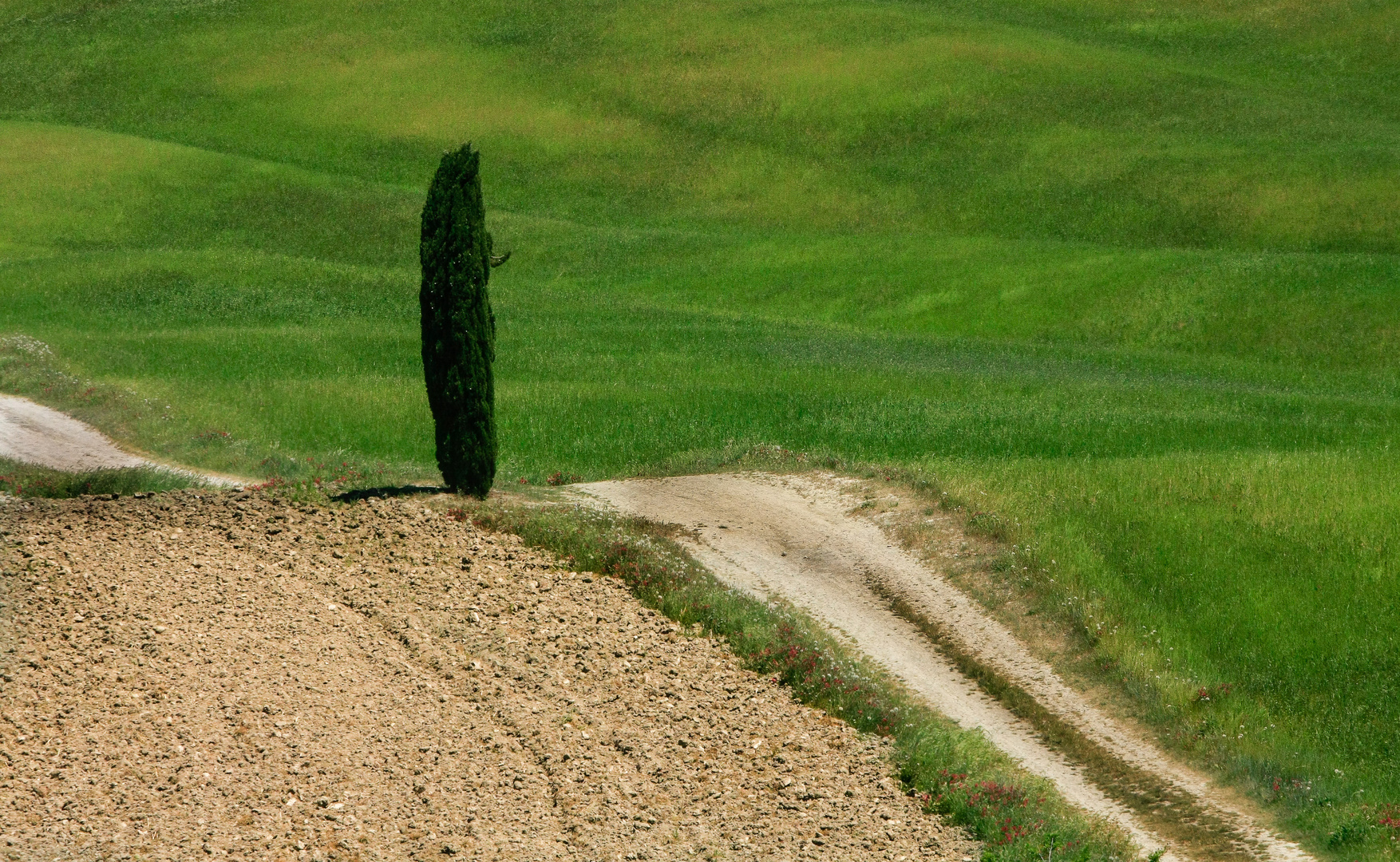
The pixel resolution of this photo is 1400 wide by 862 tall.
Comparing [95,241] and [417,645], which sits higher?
[95,241]

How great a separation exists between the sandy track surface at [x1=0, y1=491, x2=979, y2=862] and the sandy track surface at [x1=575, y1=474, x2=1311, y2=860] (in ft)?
6.63

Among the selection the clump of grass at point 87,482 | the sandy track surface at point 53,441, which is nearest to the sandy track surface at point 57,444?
the sandy track surface at point 53,441

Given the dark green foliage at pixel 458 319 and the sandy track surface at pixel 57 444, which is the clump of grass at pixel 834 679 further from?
the sandy track surface at pixel 57 444

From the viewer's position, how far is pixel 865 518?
21.2m

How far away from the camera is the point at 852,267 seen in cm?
4994

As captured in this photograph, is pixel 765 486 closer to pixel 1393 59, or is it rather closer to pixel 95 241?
pixel 95 241

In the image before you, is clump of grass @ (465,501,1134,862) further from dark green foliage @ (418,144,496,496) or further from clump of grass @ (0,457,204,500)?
clump of grass @ (0,457,204,500)

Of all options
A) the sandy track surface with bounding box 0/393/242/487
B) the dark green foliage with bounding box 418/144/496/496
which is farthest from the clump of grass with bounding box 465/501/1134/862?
the sandy track surface with bounding box 0/393/242/487

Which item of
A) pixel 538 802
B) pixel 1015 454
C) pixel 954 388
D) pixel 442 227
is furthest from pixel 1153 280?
pixel 538 802

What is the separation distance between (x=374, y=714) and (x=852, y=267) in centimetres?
3747

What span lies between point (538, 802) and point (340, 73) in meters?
64.7

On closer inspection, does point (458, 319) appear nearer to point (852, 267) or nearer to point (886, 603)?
point (886, 603)

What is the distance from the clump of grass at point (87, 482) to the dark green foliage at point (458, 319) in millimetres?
4304

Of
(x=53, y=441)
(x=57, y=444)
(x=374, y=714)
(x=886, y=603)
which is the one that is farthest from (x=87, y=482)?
(x=886, y=603)
